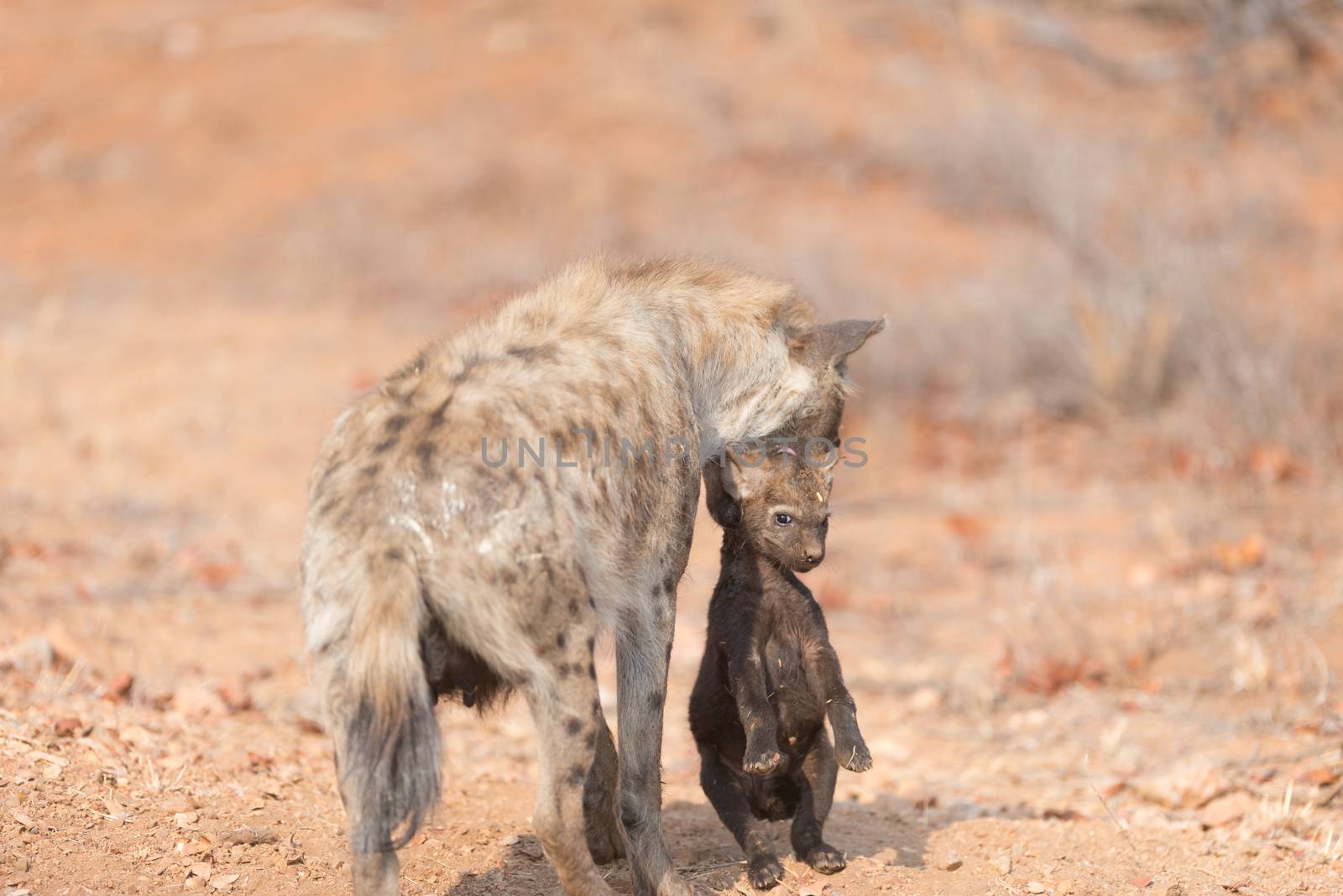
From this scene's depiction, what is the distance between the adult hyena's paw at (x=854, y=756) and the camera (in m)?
4.46

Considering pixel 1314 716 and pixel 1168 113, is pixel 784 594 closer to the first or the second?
pixel 1314 716

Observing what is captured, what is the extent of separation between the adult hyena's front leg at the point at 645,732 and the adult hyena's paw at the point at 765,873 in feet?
0.84

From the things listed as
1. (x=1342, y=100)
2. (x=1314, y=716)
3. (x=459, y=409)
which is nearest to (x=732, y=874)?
(x=459, y=409)

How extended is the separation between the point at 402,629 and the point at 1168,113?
14038 millimetres

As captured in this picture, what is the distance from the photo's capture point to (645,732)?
4273 mm

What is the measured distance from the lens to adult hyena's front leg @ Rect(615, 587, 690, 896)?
4266 millimetres

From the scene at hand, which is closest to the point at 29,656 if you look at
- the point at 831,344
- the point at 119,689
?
the point at 119,689

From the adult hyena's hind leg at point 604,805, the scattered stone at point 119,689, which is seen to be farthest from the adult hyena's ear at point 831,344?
the scattered stone at point 119,689

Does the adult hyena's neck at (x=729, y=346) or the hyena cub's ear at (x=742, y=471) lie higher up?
the adult hyena's neck at (x=729, y=346)

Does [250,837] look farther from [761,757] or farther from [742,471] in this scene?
[742,471]

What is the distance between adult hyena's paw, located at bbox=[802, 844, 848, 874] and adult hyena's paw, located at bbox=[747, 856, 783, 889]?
125 mm

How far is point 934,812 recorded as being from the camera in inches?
217

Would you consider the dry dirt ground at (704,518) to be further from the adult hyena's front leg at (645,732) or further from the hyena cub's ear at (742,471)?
the hyena cub's ear at (742,471)

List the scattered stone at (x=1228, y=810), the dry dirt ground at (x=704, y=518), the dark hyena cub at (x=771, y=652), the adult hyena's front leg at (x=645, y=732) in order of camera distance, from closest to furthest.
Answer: the adult hyena's front leg at (x=645, y=732)
the dark hyena cub at (x=771, y=652)
the dry dirt ground at (x=704, y=518)
the scattered stone at (x=1228, y=810)
